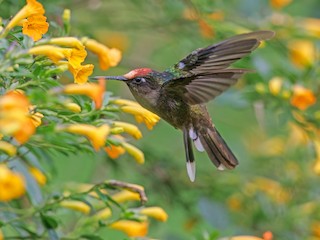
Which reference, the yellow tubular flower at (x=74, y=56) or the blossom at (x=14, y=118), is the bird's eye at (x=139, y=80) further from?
the blossom at (x=14, y=118)

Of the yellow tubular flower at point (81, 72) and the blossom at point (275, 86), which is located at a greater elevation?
the blossom at point (275, 86)

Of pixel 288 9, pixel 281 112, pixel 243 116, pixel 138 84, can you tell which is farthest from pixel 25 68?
pixel 243 116

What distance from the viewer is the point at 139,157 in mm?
2777

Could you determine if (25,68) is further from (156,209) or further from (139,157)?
(156,209)

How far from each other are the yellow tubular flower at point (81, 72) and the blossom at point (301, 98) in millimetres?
1501

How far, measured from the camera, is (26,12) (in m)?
2.20

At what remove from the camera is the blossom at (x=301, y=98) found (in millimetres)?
3498

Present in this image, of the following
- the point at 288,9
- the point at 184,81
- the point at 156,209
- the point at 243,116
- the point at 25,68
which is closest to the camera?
the point at 25,68

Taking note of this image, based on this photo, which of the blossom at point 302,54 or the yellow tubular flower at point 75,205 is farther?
the blossom at point 302,54

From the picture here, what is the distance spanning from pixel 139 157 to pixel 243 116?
10.1ft

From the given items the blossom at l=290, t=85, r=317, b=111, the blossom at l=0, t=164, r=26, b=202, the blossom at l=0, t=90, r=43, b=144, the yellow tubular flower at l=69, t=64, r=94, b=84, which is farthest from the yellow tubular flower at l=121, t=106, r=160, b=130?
the blossom at l=290, t=85, r=317, b=111

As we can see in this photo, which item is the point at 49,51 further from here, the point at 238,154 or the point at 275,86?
the point at 238,154

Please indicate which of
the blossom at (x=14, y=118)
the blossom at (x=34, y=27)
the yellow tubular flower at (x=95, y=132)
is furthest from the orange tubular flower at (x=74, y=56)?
the blossom at (x=14, y=118)

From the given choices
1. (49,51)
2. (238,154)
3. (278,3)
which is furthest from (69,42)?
(238,154)
